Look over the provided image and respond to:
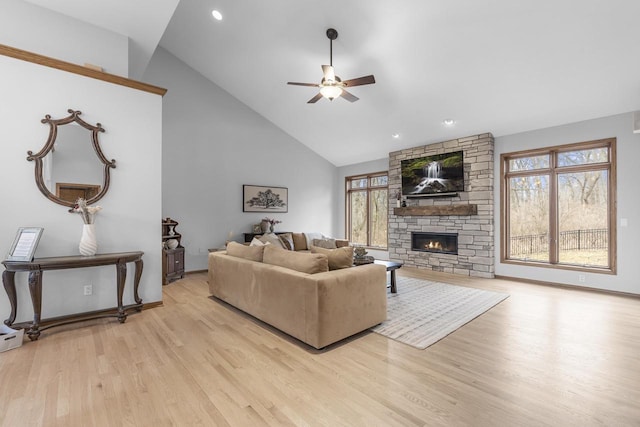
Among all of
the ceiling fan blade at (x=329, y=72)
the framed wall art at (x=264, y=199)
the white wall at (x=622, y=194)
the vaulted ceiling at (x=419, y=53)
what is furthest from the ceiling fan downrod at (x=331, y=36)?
the white wall at (x=622, y=194)

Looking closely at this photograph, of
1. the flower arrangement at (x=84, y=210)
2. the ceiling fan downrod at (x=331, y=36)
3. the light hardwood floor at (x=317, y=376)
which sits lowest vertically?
the light hardwood floor at (x=317, y=376)

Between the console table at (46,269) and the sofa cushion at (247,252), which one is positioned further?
the sofa cushion at (247,252)

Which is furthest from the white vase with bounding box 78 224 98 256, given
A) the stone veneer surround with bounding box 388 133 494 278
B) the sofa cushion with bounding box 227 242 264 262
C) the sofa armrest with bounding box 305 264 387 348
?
the stone veneer surround with bounding box 388 133 494 278

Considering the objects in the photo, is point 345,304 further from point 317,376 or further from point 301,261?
point 317,376

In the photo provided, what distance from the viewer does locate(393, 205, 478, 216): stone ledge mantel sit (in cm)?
576

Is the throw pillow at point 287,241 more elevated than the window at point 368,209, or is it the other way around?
the window at point 368,209

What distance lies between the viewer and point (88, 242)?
10.5 feet

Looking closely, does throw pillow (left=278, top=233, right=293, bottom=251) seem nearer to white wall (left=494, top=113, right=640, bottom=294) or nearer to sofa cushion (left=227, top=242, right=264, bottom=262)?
sofa cushion (left=227, top=242, right=264, bottom=262)

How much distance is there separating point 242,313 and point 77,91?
10.8 ft

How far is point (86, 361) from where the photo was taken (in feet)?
7.82

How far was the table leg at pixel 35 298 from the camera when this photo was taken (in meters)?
2.78

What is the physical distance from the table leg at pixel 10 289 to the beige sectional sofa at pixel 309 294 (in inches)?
85.6

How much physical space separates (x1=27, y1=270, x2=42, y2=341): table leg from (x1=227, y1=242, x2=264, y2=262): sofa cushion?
1941mm

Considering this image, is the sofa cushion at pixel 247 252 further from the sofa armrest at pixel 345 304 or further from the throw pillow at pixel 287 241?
the throw pillow at pixel 287 241
